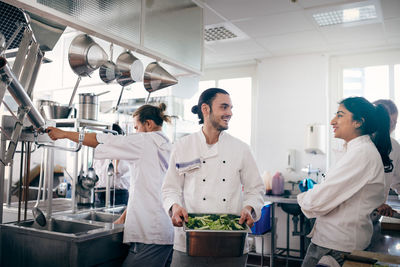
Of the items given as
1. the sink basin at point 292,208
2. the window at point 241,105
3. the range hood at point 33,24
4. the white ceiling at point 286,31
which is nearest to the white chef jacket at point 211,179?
the range hood at point 33,24

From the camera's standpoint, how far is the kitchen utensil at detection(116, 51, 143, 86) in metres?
2.51

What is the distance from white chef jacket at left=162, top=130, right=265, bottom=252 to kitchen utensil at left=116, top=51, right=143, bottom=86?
825mm

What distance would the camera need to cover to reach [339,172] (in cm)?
178

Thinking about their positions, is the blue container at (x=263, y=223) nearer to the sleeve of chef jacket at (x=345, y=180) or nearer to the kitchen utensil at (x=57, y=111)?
the sleeve of chef jacket at (x=345, y=180)

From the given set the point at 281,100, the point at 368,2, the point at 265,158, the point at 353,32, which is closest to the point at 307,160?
the point at 265,158

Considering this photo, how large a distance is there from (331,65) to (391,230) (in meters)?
3.44

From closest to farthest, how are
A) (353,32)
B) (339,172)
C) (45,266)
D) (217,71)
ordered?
(339,172), (45,266), (353,32), (217,71)

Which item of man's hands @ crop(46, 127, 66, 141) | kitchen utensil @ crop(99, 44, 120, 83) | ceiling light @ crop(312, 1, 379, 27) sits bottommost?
man's hands @ crop(46, 127, 66, 141)

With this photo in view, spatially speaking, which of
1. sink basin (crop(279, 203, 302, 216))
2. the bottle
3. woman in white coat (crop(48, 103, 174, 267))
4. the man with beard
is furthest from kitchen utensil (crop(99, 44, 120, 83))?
the bottle

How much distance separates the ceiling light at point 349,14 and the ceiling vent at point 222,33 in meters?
0.86

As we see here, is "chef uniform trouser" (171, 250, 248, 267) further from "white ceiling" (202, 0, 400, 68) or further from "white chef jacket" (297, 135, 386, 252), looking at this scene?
"white ceiling" (202, 0, 400, 68)

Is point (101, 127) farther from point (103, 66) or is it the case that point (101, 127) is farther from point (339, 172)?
point (339, 172)

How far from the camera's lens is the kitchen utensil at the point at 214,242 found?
1.44m

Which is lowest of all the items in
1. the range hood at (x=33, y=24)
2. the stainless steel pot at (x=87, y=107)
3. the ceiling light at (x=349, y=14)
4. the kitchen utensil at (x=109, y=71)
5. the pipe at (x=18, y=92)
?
the pipe at (x=18, y=92)
